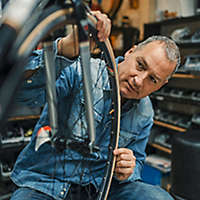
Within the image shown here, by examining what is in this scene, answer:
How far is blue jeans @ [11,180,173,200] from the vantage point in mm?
762

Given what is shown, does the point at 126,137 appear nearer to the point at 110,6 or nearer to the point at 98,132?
the point at 98,132

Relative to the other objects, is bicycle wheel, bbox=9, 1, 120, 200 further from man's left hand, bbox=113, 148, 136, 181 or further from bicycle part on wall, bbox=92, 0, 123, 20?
bicycle part on wall, bbox=92, 0, 123, 20

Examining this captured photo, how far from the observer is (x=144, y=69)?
31.9 inches

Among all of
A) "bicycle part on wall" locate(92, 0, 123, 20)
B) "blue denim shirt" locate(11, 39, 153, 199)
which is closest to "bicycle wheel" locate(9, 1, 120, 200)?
"blue denim shirt" locate(11, 39, 153, 199)

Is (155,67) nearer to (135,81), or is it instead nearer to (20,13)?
(135,81)

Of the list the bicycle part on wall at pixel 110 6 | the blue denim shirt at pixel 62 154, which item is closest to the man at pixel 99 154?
the blue denim shirt at pixel 62 154

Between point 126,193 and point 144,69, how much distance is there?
46cm

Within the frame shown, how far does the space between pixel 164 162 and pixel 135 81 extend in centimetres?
154

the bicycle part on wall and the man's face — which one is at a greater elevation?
the bicycle part on wall

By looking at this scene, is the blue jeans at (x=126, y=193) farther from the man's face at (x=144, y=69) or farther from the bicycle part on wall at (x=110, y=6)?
the bicycle part on wall at (x=110, y=6)

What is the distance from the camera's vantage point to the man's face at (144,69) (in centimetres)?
80

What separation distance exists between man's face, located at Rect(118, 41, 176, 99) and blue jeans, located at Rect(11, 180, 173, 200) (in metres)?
0.35

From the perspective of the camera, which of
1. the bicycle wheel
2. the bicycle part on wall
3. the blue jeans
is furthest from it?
the bicycle part on wall

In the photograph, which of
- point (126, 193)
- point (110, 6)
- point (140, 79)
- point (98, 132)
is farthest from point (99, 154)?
point (110, 6)
